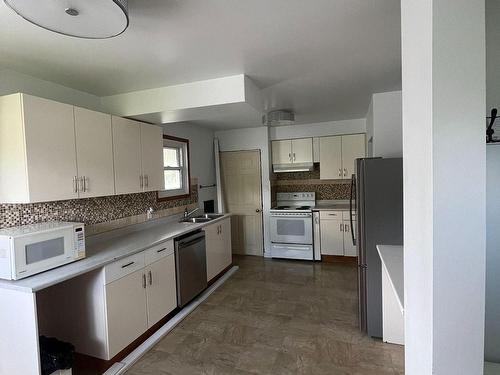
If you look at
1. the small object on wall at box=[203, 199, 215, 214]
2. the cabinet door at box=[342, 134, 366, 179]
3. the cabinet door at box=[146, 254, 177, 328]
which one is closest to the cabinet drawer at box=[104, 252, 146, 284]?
the cabinet door at box=[146, 254, 177, 328]

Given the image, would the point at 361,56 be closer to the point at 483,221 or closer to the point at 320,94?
the point at 320,94

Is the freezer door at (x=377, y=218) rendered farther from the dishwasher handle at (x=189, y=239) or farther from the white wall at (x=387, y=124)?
the dishwasher handle at (x=189, y=239)

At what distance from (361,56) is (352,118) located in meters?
2.55

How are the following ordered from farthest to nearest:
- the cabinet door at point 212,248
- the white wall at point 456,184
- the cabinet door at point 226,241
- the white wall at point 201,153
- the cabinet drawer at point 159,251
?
the white wall at point 201,153
the cabinet door at point 226,241
the cabinet door at point 212,248
the cabinet drawer at point 159,251
the white wall at point 456,184

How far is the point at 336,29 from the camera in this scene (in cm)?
176

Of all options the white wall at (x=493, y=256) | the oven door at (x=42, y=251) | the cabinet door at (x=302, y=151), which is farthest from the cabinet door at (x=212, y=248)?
the white wall at (x=493, y=256)

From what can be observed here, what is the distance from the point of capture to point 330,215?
14.9 ft

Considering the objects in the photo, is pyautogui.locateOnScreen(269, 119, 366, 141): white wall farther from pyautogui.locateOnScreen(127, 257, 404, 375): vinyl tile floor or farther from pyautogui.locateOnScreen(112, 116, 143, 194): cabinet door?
pyautogui.locateOnScreen(112, 116, 143, 194): cabinet door

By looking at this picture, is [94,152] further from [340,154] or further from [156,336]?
[340,154]

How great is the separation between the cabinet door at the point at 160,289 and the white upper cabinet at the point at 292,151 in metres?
2.90

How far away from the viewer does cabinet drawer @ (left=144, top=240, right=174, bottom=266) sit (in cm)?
254

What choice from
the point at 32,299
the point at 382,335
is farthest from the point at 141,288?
the point at 382,335

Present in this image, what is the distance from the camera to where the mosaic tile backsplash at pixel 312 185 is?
5059mm

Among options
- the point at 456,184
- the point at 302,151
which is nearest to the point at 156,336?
the point at 456,184
